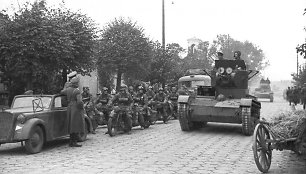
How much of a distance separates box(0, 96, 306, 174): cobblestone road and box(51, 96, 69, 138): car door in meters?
0.37

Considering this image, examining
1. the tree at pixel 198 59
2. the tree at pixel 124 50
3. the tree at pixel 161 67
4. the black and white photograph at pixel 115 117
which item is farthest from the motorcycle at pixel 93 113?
the tree at pixel 198 59

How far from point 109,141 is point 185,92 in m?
6.74

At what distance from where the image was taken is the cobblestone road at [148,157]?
721 cm

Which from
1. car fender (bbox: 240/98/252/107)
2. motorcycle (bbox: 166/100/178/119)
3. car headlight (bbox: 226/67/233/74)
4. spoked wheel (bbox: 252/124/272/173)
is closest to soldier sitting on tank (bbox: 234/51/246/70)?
car headlight (bbox: 226/67/233/74)

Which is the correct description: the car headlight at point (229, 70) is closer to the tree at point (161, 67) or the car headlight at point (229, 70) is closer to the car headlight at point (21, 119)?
the car headlight at point (21, 119)

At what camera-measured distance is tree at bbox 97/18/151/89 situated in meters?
22.5

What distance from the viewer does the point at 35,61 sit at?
13.7 meters

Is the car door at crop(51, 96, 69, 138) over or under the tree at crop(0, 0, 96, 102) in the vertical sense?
under

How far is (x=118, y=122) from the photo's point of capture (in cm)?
1230

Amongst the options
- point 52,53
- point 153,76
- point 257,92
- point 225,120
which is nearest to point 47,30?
point 52,53

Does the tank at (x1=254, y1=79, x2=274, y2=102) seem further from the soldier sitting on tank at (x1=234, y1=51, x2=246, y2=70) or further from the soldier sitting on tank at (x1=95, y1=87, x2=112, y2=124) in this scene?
the soldier sitting on tank at (x1=95, y1=87, x2=112, y2=124)

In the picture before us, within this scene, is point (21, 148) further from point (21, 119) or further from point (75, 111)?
point (75, 111)

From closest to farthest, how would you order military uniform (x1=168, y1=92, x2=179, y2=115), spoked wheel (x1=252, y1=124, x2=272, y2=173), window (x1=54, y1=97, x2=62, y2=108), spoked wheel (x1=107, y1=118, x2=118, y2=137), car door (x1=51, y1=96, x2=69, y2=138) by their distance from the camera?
spoked wheel (x1=252, y1=124, x2=272, y2=173) < car door (x1=51, y1=96, x2=69, y2=138) < window (x1=54, y1=97, x2=62, y2=108) < spoked wheel (x1=107, y1=118, x2=118, y2=137) < military uniform (x1=168, y1=92, x2=179, y2=115)

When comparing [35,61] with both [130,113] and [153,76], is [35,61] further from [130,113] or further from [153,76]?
[153,76]
